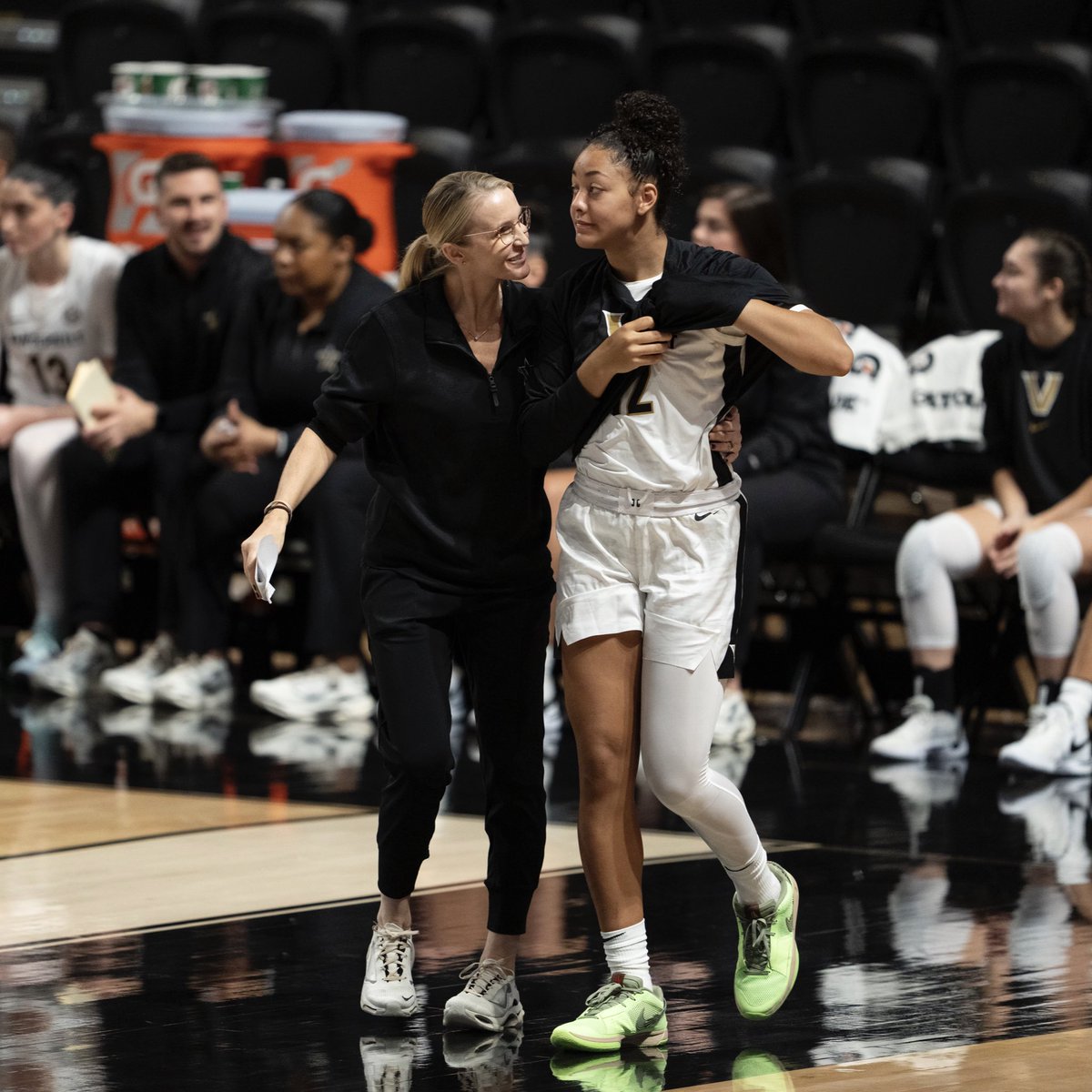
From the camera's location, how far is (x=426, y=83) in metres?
8.66

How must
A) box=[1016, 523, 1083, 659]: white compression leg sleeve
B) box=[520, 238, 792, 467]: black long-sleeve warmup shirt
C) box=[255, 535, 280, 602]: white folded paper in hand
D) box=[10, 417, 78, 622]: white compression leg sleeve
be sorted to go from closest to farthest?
1. box=[255, 535, 280, 602]: white folded paper in hand
2. box=[520, 238, 792, 467]: black long-sleeve warmup shirt
3. box=[1016, 523, 1083, 659]: white compression leg sleeve
4. box=[10, 417, 78, 622]: white compression leg sleeve

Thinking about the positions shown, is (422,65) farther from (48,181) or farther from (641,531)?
(641,531)

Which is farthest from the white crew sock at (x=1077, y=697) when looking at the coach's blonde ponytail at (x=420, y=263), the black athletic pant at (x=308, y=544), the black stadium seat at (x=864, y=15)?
the black stadium seat at (x=864, y=15)

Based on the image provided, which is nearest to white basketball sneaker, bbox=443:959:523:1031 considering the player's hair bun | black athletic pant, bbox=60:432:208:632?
the player's hair bun

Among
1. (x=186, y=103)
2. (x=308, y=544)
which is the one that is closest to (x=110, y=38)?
(x=186, y=103)

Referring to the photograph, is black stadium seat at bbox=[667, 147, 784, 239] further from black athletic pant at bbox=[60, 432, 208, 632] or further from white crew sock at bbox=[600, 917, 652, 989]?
white crew sock at bbox=[600, 917, 652, 989]

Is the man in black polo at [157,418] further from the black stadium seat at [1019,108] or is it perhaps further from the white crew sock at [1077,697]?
the white crew sock at [1077,697]

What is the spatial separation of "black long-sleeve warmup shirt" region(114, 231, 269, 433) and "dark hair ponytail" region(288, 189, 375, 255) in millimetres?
519

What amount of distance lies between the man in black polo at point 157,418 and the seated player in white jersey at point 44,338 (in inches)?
3.7

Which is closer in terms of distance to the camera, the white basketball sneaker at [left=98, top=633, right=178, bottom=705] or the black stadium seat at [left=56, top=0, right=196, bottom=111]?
the white basketball sneaker at [left=98, top=633, right=178, bottom=705]

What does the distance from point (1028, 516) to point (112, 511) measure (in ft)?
9.85

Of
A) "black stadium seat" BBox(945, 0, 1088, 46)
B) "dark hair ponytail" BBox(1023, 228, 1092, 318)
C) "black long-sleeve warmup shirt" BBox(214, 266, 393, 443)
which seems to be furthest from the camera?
"black stadium seat" BBox(945, 0, 1088, 46)

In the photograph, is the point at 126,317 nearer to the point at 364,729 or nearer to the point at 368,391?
the point at 364,729

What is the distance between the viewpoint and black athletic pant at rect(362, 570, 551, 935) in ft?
11.2
